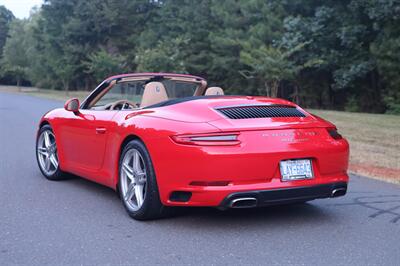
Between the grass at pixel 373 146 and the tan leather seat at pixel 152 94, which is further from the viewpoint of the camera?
the grass at pixel 373 146

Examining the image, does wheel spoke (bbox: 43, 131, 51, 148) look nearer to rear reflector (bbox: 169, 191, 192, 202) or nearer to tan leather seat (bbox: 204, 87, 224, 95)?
tan leather seat (bbox: 204, 87, 224, 95)

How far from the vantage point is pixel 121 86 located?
630 centimetres

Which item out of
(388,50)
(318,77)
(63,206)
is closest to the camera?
(63,206)

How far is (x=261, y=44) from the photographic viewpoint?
2923 cm

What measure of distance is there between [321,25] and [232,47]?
7.76 meters

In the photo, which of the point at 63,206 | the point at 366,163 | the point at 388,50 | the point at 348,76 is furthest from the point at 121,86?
the point at 348,76

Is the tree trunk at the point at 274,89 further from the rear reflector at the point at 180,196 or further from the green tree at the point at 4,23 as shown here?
the green tree at the point at 4,23

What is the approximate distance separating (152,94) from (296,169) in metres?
1.93

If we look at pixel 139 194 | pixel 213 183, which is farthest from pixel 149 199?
pixel 213 183

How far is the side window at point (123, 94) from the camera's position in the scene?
6.29 meters

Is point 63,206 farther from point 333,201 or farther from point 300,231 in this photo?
point 333,201

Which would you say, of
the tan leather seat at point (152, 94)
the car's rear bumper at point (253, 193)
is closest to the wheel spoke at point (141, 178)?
the car's rear bumper at point (253, 193)

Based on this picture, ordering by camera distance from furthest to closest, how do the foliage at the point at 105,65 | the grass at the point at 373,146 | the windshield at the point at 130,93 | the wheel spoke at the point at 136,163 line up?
the foliage at the point at 105,65 < the grass at the point at 373,146 < the windshield at the point at 130,93 < the wheel spoke at the point at 136,163

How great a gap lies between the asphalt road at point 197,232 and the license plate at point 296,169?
459mm
